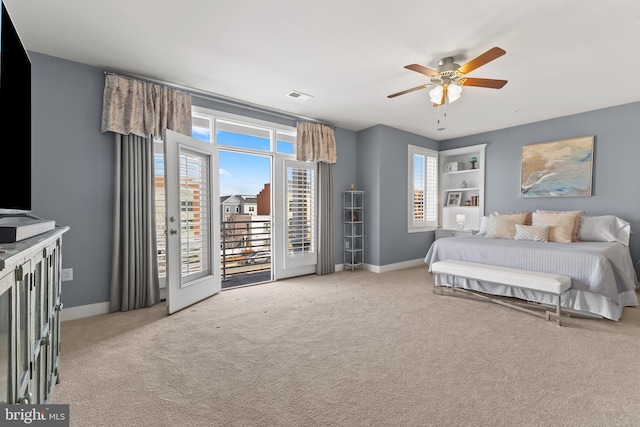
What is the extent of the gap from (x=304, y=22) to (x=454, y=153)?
186 inches

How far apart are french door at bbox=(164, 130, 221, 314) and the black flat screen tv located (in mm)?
1381

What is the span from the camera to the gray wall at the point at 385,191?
5125mm

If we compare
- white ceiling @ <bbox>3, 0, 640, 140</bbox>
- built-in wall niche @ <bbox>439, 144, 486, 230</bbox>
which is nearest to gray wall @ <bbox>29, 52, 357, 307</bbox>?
white ceiling @ <bbox>3, 0, 640, 140</bbox>

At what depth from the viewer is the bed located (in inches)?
113

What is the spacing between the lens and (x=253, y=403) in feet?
5.45

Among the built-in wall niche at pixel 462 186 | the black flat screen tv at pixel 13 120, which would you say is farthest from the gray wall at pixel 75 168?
the built-in wall niche at pixel 462 186

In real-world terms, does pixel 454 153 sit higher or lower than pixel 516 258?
higher

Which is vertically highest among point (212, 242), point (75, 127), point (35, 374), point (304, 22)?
point (304, 22)

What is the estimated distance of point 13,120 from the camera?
53.4 inches

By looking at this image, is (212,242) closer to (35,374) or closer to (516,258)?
(35,374)

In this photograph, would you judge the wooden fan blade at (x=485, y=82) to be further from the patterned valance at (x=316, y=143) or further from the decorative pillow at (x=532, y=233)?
the patterned valance at (x=316, y=143)

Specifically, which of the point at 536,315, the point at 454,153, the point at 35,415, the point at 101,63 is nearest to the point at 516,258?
the point at 536,315

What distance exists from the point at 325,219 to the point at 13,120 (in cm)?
394

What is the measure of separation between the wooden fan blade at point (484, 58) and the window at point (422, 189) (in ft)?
9.96
